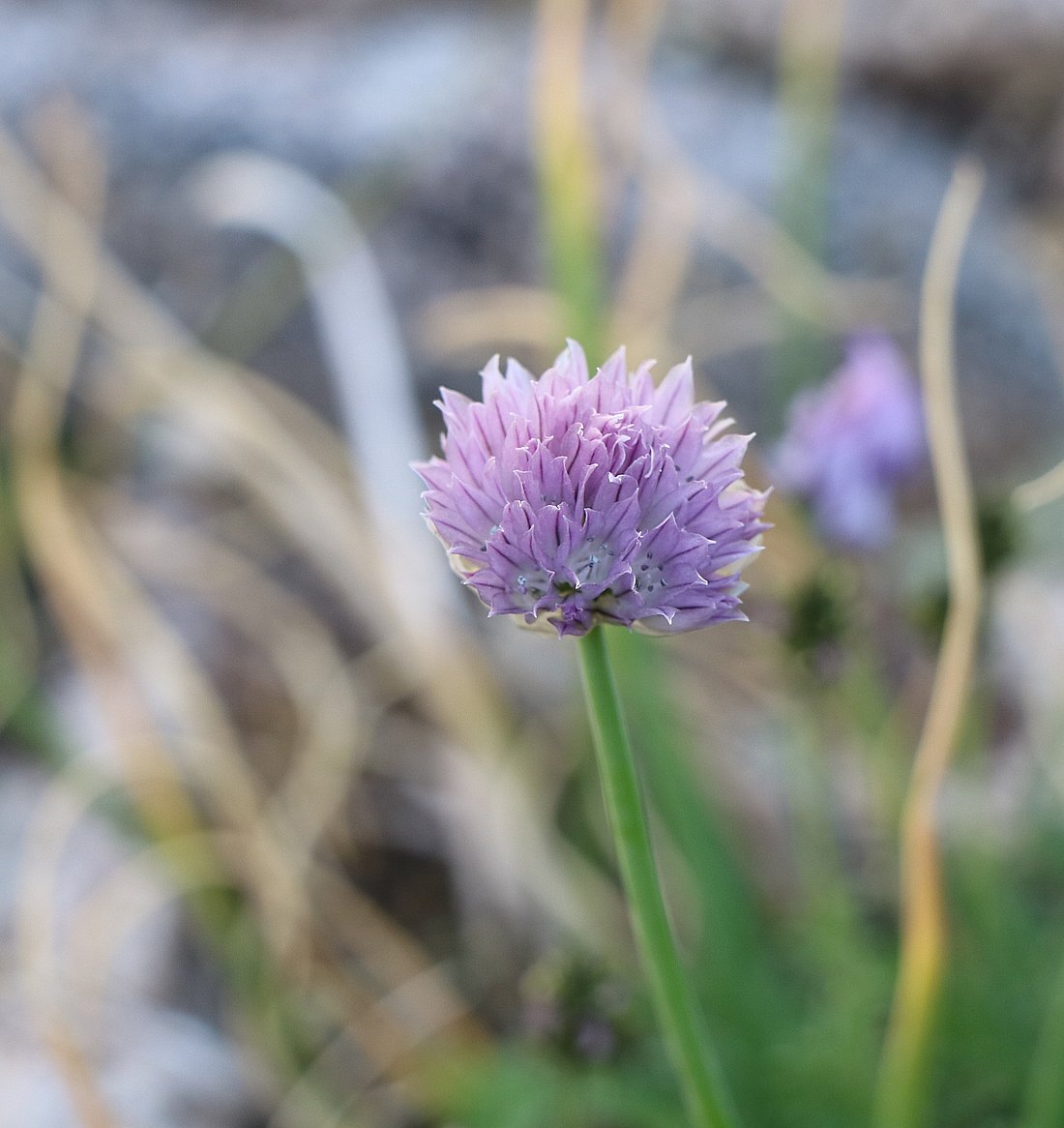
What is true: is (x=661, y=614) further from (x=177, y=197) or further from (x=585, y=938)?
(x=177, y=197)

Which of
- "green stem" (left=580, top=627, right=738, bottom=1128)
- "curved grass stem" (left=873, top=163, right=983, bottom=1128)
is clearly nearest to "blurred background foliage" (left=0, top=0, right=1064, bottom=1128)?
"curved grass stem" (left=873, top=163, right=983, bottom=1128)

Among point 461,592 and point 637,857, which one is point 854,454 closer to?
point 637,857

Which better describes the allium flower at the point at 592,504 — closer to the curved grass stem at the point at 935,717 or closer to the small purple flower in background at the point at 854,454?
the curved grass stem at the point at 935,717

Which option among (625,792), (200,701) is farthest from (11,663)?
(625,792)

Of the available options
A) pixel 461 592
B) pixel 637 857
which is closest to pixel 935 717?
pixel 637 857

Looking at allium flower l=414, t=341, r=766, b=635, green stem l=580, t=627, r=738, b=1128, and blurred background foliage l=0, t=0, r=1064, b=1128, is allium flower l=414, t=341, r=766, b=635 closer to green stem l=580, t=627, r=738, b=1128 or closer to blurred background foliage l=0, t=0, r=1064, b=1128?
green stem l=580, t=627, r=738, b=1128

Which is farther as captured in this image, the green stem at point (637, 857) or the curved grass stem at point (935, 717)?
the curved grass stem at point (935, 717)

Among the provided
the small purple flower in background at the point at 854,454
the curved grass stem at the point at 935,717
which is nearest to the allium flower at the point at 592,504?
the curved grass stem at the point at 935,717

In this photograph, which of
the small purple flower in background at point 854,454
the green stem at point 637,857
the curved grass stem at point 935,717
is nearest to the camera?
the green stem at point 637,857
